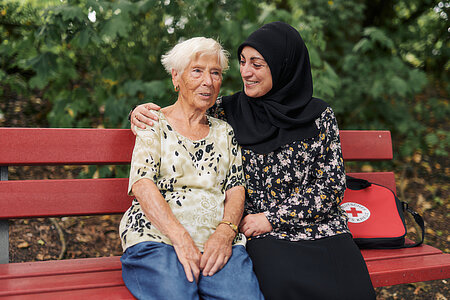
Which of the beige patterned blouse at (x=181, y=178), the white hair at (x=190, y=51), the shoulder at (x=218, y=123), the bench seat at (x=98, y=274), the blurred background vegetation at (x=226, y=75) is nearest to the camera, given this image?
the bench seat at (x=98, y=274)

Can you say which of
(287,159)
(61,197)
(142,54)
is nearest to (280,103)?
(287,159)

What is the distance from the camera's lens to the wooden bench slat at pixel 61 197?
2414 mm

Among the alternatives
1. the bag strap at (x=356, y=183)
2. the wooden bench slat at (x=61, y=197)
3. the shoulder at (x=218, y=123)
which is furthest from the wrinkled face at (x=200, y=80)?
the bag strap at (x=356, y=183)

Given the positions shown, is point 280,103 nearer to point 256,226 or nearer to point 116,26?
point 256,226

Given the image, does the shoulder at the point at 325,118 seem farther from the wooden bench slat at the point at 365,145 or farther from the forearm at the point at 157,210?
the forearm at the point at 157,210

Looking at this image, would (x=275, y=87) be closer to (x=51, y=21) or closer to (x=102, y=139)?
(x=102, y=139)

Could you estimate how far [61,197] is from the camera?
250 centimetres

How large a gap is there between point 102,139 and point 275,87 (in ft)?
3.76

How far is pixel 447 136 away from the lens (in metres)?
6.00

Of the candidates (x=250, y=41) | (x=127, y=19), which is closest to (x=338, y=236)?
(x=250, y=41)

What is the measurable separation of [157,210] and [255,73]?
994 mm

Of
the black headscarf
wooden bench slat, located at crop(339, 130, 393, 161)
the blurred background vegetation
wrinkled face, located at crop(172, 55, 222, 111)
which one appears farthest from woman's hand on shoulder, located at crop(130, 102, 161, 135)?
wooden bench slat, located at crop(339, 130, 393, 161)

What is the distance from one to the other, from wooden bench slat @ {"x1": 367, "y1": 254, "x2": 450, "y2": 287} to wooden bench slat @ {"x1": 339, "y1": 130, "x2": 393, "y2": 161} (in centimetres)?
90

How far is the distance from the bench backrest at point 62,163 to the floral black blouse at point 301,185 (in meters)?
0.86
